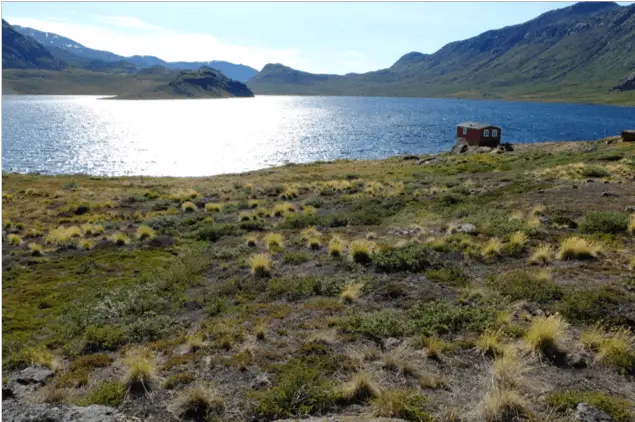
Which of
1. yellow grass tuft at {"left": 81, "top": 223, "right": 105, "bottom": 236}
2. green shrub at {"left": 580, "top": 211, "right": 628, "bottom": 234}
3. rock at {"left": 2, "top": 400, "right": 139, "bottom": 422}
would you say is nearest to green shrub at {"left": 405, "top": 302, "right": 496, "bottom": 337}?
rock at {"left": 2, "top": 400, "right": 139, "bottom": 422}

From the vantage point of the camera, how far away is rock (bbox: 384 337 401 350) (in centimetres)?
1036

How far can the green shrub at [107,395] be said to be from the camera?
863 centimetres

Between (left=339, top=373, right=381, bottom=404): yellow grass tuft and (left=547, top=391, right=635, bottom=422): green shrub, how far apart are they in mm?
3198

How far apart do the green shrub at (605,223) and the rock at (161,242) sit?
20.4m


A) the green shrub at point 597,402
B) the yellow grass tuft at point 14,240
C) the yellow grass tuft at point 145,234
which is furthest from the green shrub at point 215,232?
the green shrub at point 597,402

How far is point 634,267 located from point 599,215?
19.2 ft

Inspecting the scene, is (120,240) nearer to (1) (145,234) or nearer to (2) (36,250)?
(1) (145,234)

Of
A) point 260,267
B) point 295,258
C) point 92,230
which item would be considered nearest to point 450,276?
point 295,258

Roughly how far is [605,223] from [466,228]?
227 inches

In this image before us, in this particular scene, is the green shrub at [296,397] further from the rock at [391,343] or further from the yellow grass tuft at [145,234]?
the yellow grass tuft at [145,234]

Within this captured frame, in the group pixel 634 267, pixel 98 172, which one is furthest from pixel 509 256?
pixel 98 172

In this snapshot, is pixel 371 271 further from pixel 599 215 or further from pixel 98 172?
pixel 98 172

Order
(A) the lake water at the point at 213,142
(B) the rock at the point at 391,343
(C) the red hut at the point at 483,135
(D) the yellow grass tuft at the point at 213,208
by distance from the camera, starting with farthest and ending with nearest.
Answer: (A) the lake water at the point at 213,142 → (C) the red hut at the point at 483,135 → (D) the yellow grass tuft at the point at 213,208 → (B) the rock at the point at 391,343

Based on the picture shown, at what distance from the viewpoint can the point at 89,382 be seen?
9.79 m
